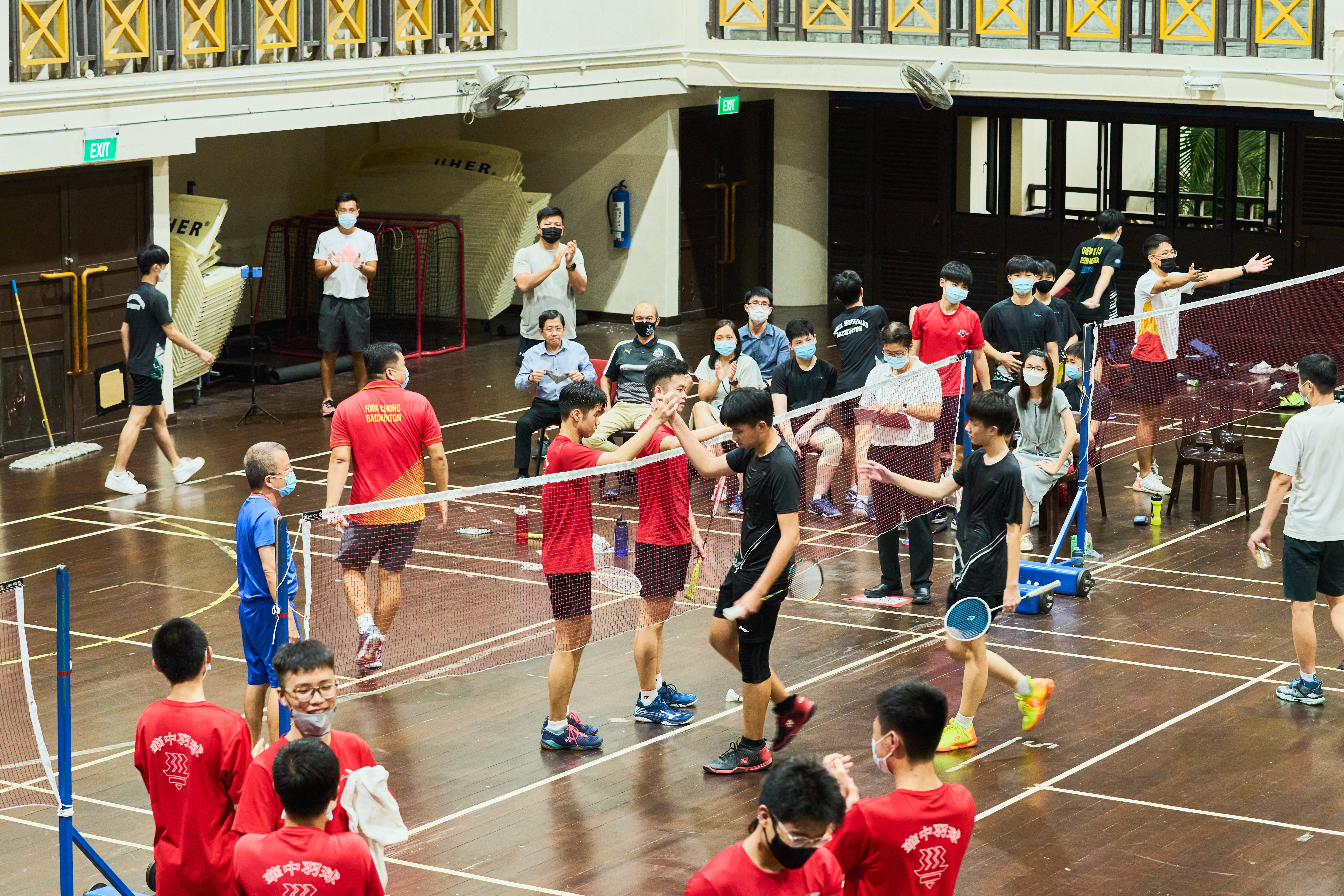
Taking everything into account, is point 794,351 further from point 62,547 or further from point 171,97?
point 171,97

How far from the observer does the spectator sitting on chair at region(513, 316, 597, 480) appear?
1477 cm

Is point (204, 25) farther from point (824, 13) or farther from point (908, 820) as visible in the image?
point (908, 820)

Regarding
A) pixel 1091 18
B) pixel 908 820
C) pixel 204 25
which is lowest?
pixel 908 820

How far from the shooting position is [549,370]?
1488 cm

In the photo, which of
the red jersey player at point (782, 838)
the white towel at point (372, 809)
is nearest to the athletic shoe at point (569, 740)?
the white towel at point (372, 809)

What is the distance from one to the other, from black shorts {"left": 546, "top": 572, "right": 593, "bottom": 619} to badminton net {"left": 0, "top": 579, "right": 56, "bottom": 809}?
2515 mm

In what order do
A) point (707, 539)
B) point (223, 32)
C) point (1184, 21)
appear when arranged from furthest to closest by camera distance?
point (1184, 21)
point (223, 32)
point (707, 539)

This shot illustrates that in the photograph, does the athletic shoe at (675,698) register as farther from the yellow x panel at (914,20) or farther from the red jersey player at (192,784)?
the yellow x panel at (914,20)

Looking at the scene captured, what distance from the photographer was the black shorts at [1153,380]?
14172 mm

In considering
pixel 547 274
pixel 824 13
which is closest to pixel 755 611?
pixel 547 274

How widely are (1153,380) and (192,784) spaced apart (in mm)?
9587

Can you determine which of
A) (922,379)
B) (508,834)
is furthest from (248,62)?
(508,834)

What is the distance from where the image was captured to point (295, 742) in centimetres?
551

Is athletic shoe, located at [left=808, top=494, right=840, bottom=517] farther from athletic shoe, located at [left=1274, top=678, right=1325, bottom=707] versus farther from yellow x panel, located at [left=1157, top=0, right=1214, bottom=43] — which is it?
yellow x panel, located at [left=1157, top=0, right=1214, bottom=43]
